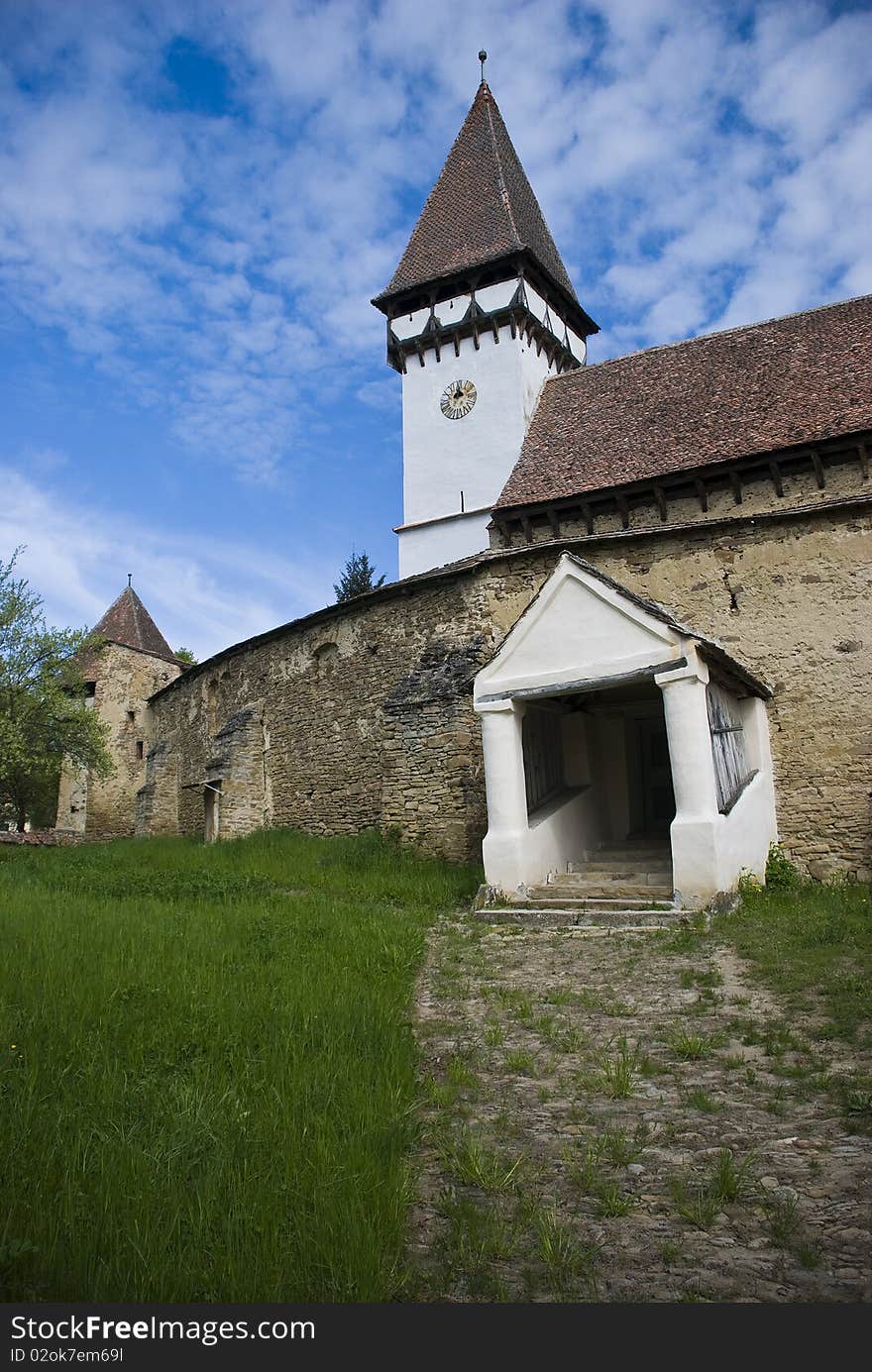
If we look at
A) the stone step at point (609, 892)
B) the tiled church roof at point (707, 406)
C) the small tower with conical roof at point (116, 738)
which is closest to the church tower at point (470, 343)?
the tiled church roof at point (707, 406)

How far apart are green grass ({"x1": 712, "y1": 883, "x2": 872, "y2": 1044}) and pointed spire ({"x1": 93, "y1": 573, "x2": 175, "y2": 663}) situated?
2555 centimetres

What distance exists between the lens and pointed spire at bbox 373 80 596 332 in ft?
84.3

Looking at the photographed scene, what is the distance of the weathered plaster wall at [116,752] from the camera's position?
29.4 metres

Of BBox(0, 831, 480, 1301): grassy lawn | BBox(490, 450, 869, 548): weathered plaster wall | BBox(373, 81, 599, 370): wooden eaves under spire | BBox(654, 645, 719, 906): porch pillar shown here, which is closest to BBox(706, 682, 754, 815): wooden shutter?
BBox(654, 645, 719, 906): porch pillar

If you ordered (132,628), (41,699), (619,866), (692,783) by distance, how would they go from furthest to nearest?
(132,628) → (41,699) → (619,866) → (692,783)

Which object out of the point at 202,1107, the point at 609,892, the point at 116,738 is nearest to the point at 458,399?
the point at 116,738

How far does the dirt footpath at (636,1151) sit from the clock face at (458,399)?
21103 mm

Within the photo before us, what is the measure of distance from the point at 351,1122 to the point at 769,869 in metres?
9.04

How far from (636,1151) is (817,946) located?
447 centimetres

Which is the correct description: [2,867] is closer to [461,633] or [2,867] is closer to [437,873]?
[437,873]

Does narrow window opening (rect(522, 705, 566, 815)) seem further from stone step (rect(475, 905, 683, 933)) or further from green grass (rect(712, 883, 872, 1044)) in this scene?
green grass (rect(712, 883, 872, 1044))

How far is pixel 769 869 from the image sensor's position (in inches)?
449

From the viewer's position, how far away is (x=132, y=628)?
31.6 m

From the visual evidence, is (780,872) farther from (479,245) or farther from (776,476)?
(479,245)
